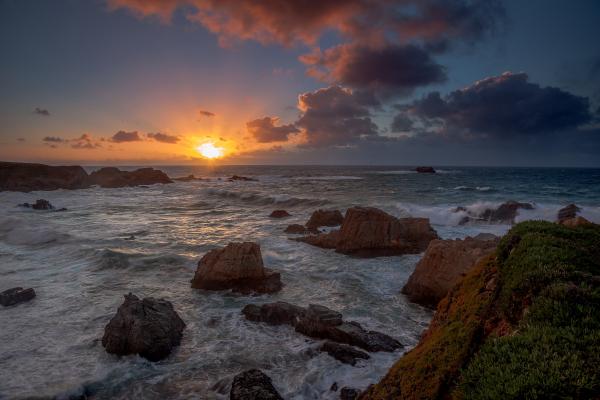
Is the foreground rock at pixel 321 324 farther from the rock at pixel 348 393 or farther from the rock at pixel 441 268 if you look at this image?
the rock at pixel 441 268

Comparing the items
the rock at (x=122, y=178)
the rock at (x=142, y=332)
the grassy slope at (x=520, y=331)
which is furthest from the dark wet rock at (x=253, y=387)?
the rock at (x=122, y=178)

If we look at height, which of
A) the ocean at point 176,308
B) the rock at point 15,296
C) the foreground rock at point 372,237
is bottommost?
the ocean at point 176,308

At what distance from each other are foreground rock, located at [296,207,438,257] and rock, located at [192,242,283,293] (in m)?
8.74

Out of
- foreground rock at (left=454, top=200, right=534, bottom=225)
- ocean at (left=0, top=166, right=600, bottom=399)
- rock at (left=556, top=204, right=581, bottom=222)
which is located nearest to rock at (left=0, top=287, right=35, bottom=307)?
ocean at (left=0, top=166, right=600, bottom=399)

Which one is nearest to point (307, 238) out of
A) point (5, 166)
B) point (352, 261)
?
point (352, 261)

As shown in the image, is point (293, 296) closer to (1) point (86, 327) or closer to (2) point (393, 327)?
(2) point (393, 327)

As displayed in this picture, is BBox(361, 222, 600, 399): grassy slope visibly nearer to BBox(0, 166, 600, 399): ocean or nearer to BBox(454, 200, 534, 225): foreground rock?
BBox(0, 166, 600, 399): ocean

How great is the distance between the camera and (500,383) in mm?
4719

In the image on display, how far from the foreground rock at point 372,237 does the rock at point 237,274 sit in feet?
28.7

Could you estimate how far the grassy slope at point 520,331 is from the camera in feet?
15.1

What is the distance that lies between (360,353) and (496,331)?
243 inches

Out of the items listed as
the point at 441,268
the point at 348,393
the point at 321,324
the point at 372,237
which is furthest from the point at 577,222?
the point at 372,237

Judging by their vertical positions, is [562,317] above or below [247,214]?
above

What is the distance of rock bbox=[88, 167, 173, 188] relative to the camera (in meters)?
92.6
